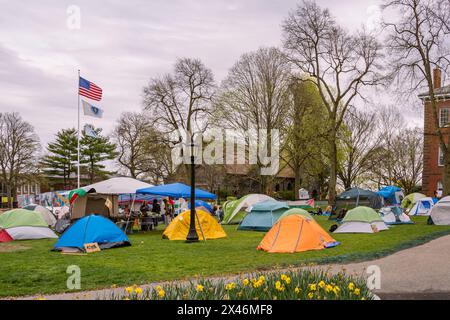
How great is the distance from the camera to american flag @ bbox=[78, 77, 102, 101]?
26.4m

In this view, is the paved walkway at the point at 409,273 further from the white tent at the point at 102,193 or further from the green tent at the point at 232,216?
the green tent at the point at 232,216

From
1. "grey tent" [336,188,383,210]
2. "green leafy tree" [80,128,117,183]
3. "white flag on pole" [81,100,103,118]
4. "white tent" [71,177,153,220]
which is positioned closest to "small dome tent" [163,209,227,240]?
"white tent" [71,177,153,220]

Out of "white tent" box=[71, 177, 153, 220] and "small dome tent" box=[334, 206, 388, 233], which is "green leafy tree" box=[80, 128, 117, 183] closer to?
"white tent" box=[71, 177, 153, 220]

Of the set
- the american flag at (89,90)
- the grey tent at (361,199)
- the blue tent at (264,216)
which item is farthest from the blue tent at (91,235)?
the grey tent at (361,199)

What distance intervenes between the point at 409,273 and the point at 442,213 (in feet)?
46.5

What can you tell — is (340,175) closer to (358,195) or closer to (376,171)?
(376,171)

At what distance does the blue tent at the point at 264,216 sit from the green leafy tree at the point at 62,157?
167 feet

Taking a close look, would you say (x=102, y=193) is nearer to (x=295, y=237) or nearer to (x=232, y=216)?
(x=232, y=216)

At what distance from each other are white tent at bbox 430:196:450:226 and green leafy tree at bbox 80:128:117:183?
48610 mm

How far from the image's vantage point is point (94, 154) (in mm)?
64375

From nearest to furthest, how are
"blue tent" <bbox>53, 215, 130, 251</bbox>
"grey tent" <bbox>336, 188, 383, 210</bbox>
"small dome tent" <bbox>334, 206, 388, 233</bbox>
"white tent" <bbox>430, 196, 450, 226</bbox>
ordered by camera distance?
"blue tent" <bbox>53, 215, 130, 251</bbox> → "small dome tent" <bbox>334, 206, 388, 233</bbox> → "white tent" <bbox>430, 196, 450, 226</bbox> → "grey tent" <bbox>336, 188, 383, 210</bbox>
